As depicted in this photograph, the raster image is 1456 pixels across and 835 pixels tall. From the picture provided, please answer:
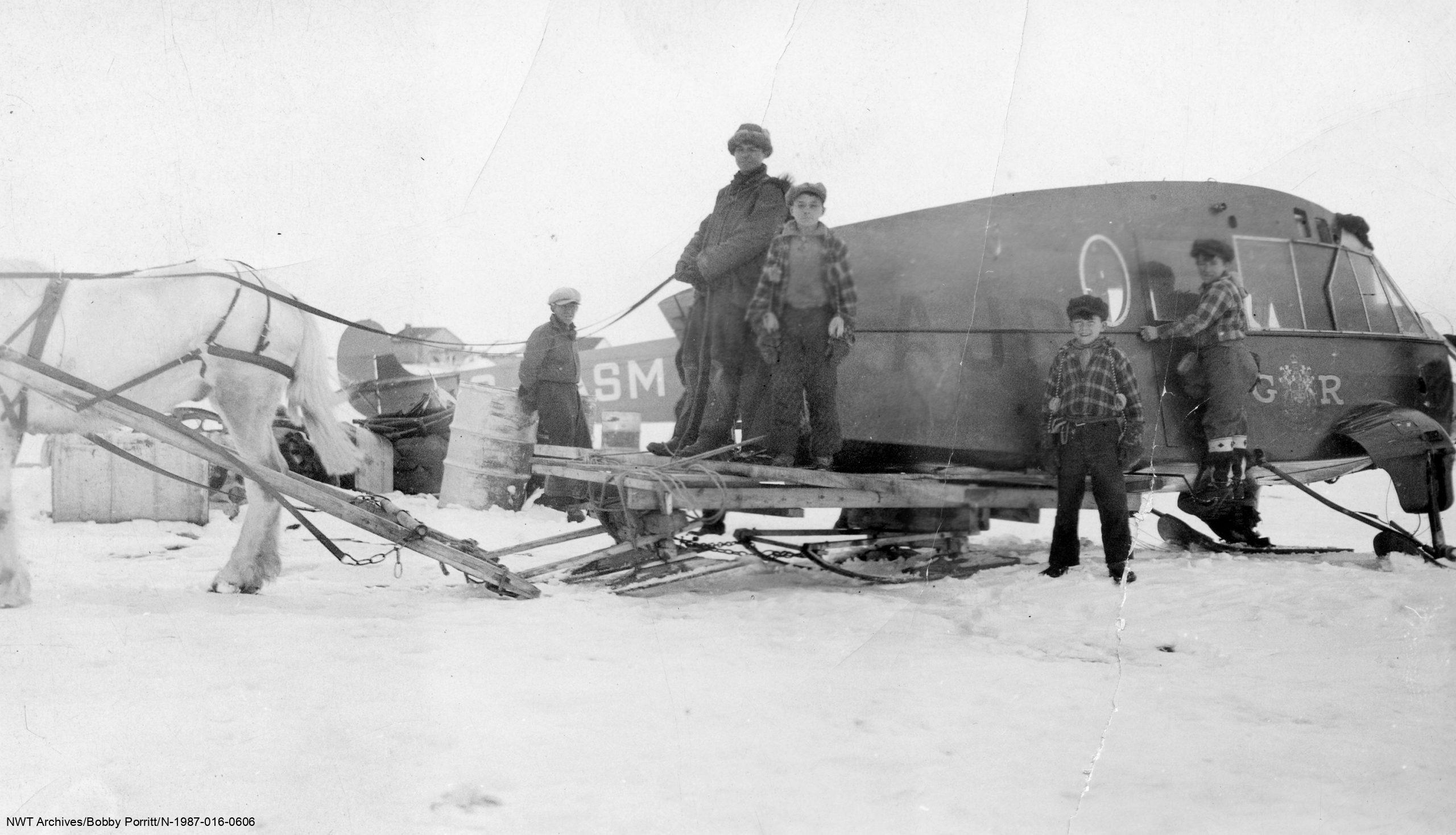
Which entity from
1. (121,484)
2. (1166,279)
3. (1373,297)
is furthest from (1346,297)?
(121,484)

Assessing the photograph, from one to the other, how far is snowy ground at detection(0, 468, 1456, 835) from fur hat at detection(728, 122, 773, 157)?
1570 millimetres

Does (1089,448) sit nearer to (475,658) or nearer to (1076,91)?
(1076,91)

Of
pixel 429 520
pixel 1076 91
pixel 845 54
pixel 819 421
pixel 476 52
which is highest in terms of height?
pixel 476 52

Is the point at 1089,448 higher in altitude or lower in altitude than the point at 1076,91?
lower

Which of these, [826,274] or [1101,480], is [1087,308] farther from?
[826,274]

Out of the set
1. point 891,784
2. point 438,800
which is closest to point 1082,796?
point 891,784

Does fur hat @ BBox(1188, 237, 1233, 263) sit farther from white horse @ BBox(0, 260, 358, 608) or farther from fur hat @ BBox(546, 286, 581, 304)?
white horse @ BBox(0, 260, 358, 608)

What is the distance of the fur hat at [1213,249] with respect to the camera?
236cm

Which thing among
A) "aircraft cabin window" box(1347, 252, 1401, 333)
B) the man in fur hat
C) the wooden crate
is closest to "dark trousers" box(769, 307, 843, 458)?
the man in fur hat

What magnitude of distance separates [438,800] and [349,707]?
49 centimetres

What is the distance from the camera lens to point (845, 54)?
90.0 inches

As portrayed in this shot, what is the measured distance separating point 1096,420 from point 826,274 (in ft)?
3.89

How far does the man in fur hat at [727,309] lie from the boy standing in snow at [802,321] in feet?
0.24

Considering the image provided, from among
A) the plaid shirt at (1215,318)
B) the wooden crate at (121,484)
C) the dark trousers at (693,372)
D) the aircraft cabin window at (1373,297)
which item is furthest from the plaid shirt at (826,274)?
the wooden crate at (121,484)
